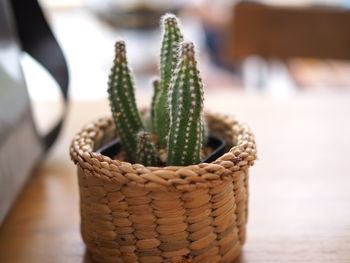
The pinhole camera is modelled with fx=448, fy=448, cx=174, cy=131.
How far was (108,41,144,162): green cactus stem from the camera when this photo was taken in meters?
0.51

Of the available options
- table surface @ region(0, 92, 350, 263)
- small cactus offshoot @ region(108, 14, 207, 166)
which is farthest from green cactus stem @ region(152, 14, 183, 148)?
table surface @ region(0, 92, 350, 263)

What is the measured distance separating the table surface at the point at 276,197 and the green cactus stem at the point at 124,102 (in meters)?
0.15

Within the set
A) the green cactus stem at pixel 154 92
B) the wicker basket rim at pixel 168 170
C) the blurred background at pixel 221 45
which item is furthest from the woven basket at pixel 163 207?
the blurred background at pixel 221 45

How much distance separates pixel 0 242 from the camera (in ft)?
1.86

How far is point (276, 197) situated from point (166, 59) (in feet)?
0.91

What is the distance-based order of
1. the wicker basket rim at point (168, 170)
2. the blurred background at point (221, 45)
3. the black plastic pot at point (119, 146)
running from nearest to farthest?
the wicker basket rim at point (168, 170)
the black plastic pot at point (119, 146)
the blurred background at point (221, 45)

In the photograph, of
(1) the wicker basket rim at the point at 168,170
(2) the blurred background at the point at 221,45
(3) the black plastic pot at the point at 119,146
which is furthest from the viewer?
(2) the blurred background at the point at 221,45

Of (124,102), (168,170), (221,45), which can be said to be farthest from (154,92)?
(221,45)

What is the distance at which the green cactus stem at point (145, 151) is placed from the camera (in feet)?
1.62

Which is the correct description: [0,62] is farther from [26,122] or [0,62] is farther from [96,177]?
[96,177]

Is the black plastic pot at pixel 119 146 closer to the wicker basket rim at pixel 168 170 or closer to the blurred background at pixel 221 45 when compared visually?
the wicker basket rim at pixel 168 170

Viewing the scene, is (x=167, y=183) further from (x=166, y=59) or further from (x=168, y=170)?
(x=166, y=59)

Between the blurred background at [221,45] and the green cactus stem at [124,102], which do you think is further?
the blurred background at [221,45]

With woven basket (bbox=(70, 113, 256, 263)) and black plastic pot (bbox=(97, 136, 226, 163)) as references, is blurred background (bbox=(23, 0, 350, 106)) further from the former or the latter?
woven basket (bbox=(70, 113, 256, 263))
